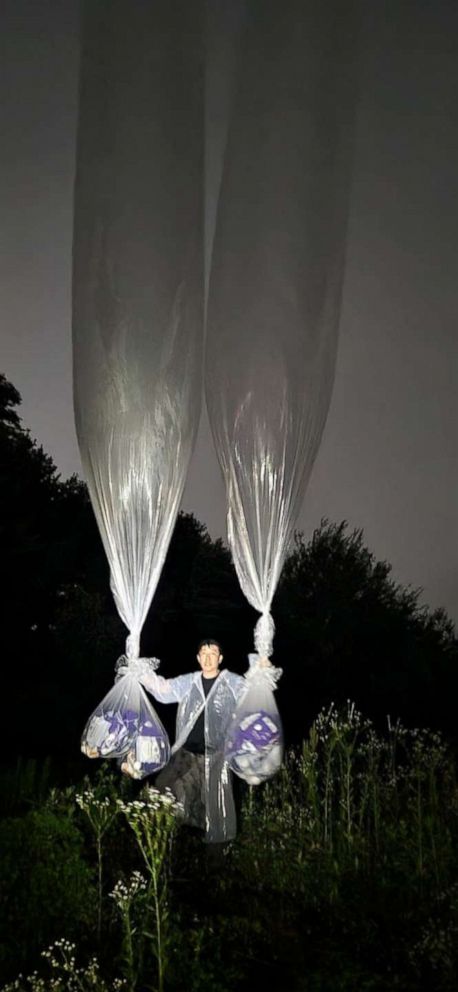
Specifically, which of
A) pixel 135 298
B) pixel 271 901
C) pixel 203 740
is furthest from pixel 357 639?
pixel 135 298

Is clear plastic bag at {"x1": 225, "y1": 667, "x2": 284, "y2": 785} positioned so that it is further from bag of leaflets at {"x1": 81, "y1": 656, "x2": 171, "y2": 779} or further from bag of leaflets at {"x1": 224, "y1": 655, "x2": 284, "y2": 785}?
bag of leaflets at {"x1": 81, "y1": 656, "x2": 171, "y2": 779}

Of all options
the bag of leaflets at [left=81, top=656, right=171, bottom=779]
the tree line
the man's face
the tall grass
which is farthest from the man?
the tree line

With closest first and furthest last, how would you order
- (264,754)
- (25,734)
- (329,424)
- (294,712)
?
(264,754)
(25,734)
(294,712)
(329,424)

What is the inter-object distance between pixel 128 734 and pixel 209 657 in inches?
25.1

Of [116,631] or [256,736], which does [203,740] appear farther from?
[116,631]

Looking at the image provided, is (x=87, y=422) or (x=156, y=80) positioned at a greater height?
(x=156, y=80)

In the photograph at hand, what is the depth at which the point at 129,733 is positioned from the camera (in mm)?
4992

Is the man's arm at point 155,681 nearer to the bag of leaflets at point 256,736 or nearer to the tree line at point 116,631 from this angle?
the bag of leaflets at point 256,736

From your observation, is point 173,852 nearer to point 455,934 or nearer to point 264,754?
point 264,754

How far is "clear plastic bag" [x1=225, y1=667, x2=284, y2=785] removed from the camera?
15.8ft

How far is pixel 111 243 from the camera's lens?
17.2 feet

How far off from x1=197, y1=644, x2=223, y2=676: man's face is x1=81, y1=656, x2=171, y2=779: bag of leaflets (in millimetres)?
409

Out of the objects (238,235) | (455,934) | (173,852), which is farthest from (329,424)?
(455,934)

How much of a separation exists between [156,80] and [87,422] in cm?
200
